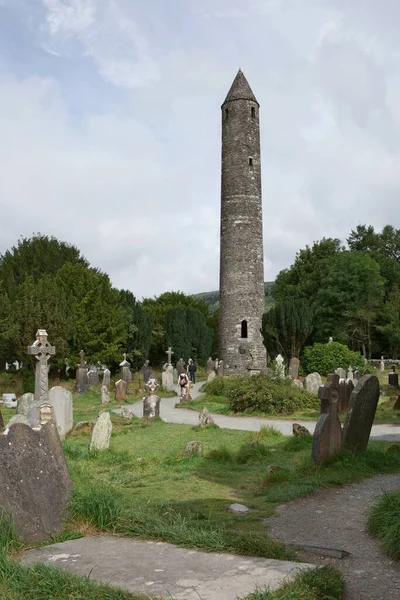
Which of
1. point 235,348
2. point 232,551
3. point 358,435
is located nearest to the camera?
point 232,551

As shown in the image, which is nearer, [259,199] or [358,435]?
[358,435]

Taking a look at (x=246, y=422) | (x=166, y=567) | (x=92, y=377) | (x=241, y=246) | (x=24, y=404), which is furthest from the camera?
(x=241, y=246)

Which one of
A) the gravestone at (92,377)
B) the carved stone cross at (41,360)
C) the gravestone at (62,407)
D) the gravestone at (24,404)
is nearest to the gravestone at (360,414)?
the gravestone at (62,407)

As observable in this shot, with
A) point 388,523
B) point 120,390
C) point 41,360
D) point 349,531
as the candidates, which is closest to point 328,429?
point 349,531

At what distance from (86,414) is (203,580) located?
47.3 feet

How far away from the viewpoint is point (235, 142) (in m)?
35.5

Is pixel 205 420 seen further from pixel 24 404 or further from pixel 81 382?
pixel 81 382

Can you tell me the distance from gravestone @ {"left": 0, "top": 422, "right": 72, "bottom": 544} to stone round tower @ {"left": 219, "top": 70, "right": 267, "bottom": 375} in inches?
1170

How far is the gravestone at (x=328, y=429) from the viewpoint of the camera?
8.72m

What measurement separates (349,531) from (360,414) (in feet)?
12.8

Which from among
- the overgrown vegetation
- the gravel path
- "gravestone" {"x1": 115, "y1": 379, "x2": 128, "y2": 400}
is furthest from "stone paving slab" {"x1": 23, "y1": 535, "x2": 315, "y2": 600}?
"gravestone" {"x1": 115, "y1": 379, "x2": 128, "y2": 400}

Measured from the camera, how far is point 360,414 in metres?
9.45

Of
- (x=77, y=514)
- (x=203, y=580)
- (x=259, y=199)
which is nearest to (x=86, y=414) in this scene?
(x=77, y=514)

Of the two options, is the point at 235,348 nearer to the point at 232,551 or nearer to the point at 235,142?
the point at 235,142
